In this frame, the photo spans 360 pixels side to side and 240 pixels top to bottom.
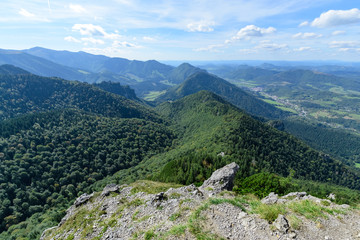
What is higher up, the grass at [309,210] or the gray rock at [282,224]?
the gray rock at [282,224]

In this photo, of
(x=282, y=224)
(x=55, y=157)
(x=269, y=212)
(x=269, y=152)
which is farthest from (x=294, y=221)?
(x=55, y=157)

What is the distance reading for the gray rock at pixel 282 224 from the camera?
1816cm

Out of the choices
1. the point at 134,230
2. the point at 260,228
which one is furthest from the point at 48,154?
the point at 260,228

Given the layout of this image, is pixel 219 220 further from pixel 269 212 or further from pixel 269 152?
pixel 269 152

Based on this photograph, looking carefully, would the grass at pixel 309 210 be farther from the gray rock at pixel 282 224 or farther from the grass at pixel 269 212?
the gray rock at pixel 282 224

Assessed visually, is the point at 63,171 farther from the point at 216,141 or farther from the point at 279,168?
the point at 279,168

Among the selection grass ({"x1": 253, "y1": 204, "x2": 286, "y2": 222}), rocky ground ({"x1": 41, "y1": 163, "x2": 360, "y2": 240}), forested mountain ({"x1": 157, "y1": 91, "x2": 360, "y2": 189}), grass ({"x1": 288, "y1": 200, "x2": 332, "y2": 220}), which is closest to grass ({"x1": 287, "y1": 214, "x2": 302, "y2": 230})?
rocky ground ({"x1": 41, "y1": 163, "x2": 360, "y2": 240})

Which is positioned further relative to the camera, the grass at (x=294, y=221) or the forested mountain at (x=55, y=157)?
the forested mountain at (x=55, y=157)

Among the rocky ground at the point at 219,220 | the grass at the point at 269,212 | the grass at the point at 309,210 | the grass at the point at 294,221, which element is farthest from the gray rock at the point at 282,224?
the grass at the point at 309,210

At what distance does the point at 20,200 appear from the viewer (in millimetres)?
90875

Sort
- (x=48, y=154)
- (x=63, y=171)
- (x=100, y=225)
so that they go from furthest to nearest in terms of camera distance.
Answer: (x=48, y=154)
(x=63, y=171)
(x=100, y=225)

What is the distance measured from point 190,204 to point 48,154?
147 metres

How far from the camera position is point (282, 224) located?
18500mm

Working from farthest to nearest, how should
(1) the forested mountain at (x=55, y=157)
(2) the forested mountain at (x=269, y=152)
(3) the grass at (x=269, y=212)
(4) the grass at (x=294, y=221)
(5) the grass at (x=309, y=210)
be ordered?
(2) the forested mountain at (x=269, y=152) < (1) the forested mountain at (x=55, y=157) < (5) the grass at (x=309, y=210) < (3) the grass at (x=269, y=212) < (4) the grass at (x=294, y=221)
